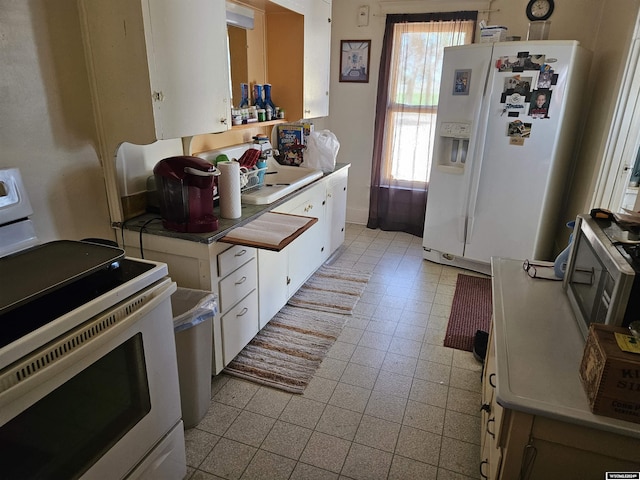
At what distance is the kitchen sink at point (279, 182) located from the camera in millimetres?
2525

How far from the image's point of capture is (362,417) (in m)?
2.06

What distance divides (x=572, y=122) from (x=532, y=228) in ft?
2.87

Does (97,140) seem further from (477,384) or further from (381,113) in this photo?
(381,113)

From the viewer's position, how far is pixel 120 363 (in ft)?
4.15

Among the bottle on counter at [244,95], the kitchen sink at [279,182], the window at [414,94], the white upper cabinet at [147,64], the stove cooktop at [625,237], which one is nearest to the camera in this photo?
the stove cooktop at [625,237]

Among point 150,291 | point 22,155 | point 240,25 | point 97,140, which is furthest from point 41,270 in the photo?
point 240,25

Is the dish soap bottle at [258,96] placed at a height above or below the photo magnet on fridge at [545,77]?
below

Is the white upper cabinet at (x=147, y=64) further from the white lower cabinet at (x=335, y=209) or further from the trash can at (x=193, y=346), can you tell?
the white lower cabinet at (x=335, y=209)

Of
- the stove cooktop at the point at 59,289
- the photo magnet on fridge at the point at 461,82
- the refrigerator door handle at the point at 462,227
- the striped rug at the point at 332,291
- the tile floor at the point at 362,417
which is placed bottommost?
the tile floor at the point at 362,417

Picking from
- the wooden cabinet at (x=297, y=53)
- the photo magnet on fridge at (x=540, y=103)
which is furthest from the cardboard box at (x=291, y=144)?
the photo magnet on fridge at (x=540, y=103)

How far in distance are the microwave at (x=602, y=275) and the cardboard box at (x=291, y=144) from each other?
235 centimetres

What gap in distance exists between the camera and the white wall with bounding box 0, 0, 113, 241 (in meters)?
1.59

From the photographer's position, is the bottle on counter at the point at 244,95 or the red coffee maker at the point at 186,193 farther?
the bottle on counter at the point at 244,95

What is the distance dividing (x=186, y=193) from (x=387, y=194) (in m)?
3.04
